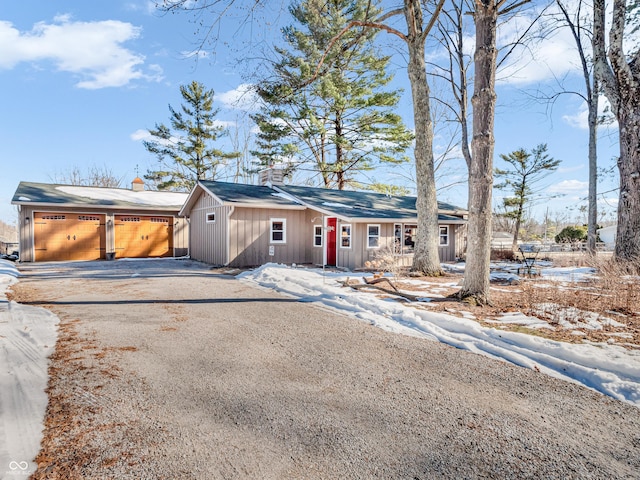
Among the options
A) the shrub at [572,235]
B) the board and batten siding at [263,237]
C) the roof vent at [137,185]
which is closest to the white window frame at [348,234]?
the board and batten siding at [263,237]

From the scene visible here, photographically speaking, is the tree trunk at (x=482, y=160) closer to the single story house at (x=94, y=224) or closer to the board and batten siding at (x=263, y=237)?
the board and batten siding at (x=263, y=237)

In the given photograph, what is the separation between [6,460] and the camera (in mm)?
2012

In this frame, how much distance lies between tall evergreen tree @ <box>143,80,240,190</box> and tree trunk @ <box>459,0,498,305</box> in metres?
22.2

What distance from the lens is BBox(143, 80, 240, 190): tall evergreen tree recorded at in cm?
2516

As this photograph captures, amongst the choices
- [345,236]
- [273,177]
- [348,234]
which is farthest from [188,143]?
[348,234]

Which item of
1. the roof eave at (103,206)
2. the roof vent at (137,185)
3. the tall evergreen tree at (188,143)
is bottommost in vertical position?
the roof eave at (103,206)

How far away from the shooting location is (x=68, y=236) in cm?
1546

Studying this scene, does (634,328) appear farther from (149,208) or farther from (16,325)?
(149,208)

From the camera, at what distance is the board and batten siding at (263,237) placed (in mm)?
13547

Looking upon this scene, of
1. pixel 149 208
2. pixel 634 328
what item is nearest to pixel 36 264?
pixel 149 208

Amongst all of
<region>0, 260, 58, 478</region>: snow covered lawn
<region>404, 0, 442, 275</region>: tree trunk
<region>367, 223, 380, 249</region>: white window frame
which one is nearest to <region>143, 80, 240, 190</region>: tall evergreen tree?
<region>367, 223, 380, 249</region>: white window frame

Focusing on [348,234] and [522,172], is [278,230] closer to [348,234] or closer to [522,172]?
[348,234]

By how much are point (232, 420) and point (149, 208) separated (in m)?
16.5

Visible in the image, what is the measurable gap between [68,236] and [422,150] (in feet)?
50.9
